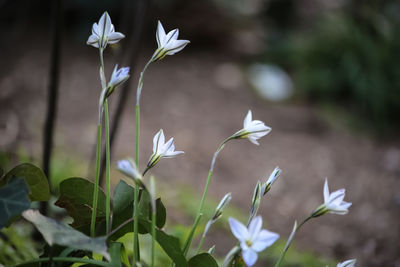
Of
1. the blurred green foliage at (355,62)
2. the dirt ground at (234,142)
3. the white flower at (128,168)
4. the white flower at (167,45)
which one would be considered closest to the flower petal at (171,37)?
the white flower at (167,45)

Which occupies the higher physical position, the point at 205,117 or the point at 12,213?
the point at 12,213

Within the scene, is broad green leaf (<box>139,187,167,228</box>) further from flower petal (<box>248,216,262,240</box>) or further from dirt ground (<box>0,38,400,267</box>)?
dirt ground (<box>0,38,400,267</box>)

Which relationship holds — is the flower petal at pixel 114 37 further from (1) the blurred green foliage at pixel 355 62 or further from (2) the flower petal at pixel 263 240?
(1) the blurred green foliage at pixel 355 62

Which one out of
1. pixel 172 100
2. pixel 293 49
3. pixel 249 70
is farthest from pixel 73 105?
pixel 293 49

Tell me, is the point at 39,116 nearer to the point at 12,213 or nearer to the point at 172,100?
the point at 172,100

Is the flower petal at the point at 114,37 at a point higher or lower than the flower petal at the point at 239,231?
higher
